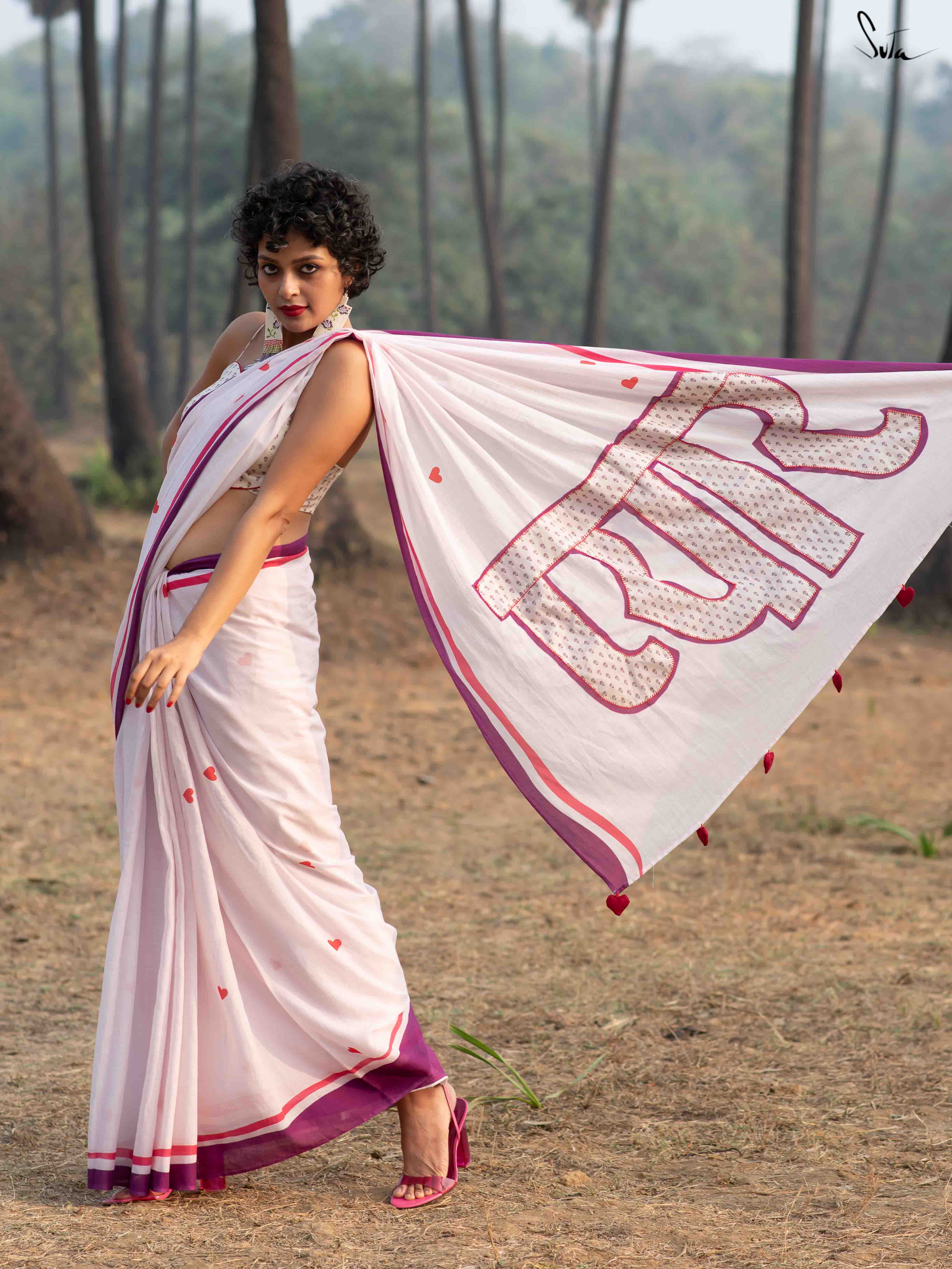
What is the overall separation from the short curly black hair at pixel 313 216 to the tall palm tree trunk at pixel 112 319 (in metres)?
10.3

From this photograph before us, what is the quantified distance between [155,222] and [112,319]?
389 inches

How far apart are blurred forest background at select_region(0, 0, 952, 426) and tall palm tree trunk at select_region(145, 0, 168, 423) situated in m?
1.19

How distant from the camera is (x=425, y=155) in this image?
24.0m

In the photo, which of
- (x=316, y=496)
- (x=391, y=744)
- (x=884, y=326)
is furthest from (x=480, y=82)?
(x=316, y=496)

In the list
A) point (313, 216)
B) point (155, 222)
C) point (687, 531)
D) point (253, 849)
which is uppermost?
point (155, 222)

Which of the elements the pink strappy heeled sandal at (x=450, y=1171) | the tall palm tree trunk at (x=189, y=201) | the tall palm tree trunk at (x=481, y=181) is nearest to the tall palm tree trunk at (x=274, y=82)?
the pink strappy heeled sandal at (x=450, y=1171)

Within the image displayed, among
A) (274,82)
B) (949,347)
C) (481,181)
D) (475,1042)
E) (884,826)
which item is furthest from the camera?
(481,181)

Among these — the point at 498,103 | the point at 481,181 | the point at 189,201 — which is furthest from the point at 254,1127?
the point at 498,103

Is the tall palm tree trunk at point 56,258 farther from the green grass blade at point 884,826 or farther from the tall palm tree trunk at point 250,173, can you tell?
the green grass blade at point 884,826

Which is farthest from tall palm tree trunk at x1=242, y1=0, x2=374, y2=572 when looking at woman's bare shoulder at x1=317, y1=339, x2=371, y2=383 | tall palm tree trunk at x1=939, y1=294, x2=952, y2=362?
woman's bare shoulder at x1=317, y1=339, x2=371, y2=383

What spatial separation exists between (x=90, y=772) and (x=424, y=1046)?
3.98 metres

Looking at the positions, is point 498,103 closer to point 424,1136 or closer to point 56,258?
point 56,258

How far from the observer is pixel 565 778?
8.76 feet

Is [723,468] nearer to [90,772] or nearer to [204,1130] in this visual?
[204,1130]
